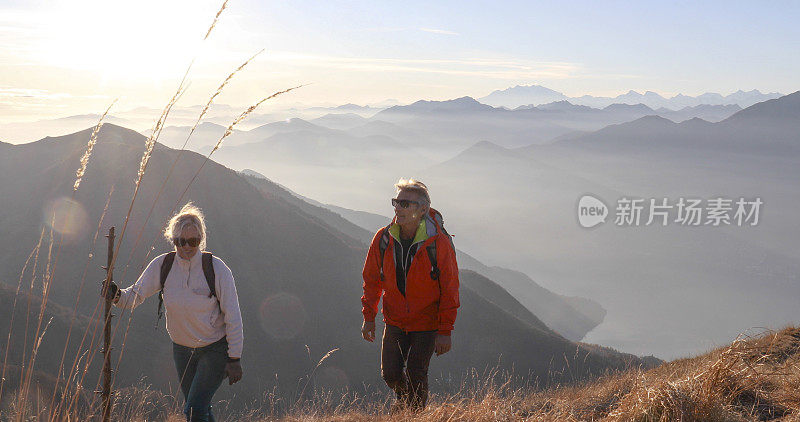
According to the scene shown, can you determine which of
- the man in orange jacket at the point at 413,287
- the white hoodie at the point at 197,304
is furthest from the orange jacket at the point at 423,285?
the white hoodie at the point at 197,304

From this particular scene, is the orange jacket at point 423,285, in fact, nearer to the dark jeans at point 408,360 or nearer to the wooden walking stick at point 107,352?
the dark jeans at point 408,360

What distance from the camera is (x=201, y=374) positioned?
3639 mm

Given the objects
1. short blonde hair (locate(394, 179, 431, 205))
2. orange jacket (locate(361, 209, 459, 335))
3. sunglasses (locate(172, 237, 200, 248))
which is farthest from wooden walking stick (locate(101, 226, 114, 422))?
short blonde hair (locate(394, 179, 431, 205))

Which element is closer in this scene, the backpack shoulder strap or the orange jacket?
the backpack shoulder strap

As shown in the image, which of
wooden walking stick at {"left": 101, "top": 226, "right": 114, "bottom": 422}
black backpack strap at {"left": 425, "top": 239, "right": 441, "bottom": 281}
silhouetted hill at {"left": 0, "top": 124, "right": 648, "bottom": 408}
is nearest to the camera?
wooden walking stick at {"left": 101, "top": 226, "right": 114, "bottom": 422}

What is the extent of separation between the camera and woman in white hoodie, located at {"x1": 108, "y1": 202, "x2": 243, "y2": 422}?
11.9ft

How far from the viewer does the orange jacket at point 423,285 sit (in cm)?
421

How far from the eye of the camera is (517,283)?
121500 millimetres

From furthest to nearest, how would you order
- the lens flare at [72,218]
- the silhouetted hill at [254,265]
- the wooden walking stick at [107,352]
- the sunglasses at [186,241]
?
the lens flare at [72,218]
the silhouetted hill at [254,265]
the sunglasses at [186,241]
the wooden walking stick at [107,352]

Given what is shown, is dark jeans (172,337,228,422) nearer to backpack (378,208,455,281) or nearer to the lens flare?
backpack (378,208,455,281)

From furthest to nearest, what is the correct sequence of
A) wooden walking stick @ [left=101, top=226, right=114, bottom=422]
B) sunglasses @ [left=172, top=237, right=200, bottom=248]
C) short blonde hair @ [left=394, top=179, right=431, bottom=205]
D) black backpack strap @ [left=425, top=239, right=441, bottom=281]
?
short blonde hair @ [left=394, top=179, right=431, bottom=205]
black backpack strap @ [left=425, top=239, right=441, bottom=281]
sunglasses @ [left=172, top=237, right=200, bottom=248]
wooden walking stick @ [left=101, top=226, right=114, bottom=422]

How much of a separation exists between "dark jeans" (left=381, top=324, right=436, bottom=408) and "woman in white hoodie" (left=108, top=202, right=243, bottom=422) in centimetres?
124

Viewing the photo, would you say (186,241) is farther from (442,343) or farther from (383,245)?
(442,343)

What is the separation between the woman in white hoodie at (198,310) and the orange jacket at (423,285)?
104 centimetres
